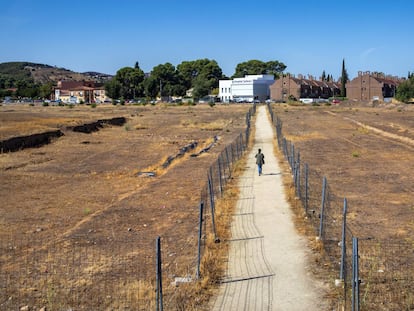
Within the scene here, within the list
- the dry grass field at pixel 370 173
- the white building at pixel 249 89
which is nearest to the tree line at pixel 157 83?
the white building at pixel 249 89

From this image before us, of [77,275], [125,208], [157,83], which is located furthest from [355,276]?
[157,83]

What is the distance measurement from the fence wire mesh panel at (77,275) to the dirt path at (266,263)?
1717mm

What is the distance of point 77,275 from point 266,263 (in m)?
4.08

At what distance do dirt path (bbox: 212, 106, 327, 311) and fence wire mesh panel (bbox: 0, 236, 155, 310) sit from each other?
5.63 feet

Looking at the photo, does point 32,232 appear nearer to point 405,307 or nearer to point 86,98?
point 405,307

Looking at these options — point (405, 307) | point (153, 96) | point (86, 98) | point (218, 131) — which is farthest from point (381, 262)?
point (86, 98)

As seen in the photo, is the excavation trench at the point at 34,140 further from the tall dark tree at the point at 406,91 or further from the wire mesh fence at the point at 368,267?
the tall dark tree at the point at 406,91

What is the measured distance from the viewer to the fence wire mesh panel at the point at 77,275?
994 cm

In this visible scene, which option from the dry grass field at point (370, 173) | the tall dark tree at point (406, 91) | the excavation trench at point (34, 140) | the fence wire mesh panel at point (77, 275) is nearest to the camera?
the fence wire mesh panel at point (77, 275)

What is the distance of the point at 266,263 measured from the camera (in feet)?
38.1

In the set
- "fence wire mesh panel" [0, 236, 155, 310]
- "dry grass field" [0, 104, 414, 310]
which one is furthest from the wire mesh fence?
"fence wire mesh panel" [0, 236, 155, 310]

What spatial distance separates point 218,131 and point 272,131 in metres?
6.14

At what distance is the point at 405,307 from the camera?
9133 mm

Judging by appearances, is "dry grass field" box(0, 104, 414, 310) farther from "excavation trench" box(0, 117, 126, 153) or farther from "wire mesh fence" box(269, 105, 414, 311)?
"excavation trench" box(0, 117, 126, 153)
